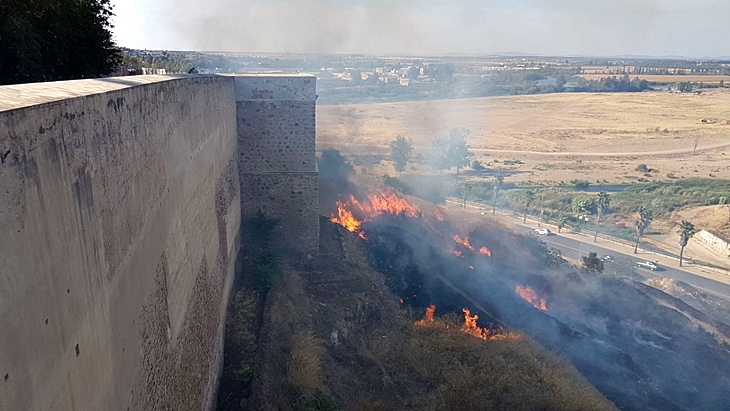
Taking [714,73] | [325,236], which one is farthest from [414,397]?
[714,73]

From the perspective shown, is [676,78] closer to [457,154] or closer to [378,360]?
[457,154]

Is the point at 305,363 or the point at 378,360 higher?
the point at 305,363

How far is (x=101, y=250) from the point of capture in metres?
3.14

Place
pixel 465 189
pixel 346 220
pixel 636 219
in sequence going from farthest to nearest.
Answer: pixel 465 189 < pixel 636 219 < pixel 346 220

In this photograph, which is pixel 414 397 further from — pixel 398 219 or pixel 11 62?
pixel 398 219

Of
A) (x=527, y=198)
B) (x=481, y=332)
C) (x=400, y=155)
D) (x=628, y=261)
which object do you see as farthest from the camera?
(x=400, y=155)

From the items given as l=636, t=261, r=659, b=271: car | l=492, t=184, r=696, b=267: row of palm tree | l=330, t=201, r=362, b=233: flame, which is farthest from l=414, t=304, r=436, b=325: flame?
l=492, t=184, r=696, b=267: row of palm tree

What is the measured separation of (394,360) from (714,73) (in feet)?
473

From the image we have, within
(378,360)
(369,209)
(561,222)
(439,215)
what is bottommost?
(561,222)

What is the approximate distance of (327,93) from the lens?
73.8m

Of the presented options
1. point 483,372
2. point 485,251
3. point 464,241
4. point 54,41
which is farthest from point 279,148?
point 464,241

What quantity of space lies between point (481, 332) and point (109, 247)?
1120 cm

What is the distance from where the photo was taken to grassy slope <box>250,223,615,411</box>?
8789 millimetres

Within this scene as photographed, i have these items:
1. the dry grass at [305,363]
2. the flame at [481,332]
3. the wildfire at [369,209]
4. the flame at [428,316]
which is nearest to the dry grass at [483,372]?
the flame at [428,316]
